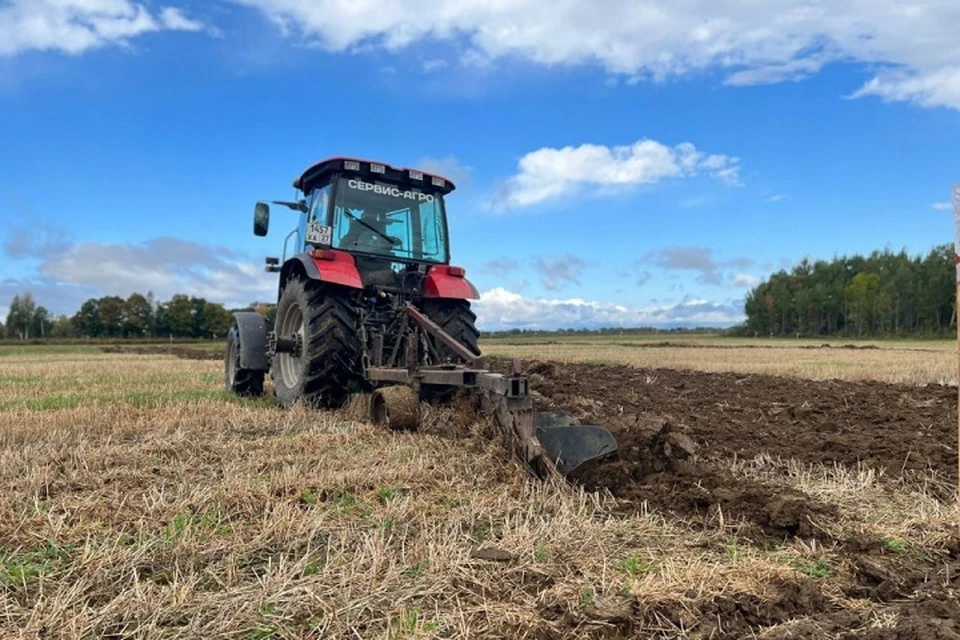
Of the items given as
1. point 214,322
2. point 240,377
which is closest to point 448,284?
point 240,377

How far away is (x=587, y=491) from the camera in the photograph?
373 centimetres

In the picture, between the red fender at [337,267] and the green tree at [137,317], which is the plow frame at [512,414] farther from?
the green tree at [137,317]

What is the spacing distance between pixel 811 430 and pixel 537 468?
3.30 m

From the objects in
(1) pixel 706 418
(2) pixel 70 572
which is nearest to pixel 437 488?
(2) pixel 70 572

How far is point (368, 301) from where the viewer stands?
265 inches

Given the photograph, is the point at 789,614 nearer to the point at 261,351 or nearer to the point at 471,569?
the point at 471,569

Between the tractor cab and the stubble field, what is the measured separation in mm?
2022

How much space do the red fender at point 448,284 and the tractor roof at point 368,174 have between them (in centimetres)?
92

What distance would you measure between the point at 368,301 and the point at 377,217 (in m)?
0.94

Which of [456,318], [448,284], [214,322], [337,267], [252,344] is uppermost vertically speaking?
[214,322]

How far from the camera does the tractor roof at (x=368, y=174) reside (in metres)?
6.75

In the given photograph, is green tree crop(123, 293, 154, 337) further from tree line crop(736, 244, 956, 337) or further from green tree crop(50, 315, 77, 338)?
tree line crop(736, 244, 956, 337)

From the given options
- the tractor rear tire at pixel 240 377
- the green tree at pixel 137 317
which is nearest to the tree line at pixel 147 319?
the green tree at pixel 137 317

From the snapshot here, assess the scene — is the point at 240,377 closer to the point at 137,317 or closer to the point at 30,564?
the point at 30,564
